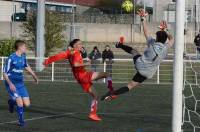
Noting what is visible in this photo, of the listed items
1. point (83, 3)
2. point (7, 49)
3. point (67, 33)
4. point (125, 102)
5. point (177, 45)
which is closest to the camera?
point (177, 45)

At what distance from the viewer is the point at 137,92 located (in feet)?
74.4

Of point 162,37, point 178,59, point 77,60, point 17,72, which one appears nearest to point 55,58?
point 77,60

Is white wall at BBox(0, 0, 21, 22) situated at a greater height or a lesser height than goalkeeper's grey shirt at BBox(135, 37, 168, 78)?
greater

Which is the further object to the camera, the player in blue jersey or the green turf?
the player in blue jersey

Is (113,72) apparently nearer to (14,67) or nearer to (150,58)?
(150,58)

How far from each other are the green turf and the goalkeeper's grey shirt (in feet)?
3.71

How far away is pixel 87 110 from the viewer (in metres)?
16.3

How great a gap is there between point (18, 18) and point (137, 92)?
32232 mm

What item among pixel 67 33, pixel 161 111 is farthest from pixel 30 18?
pixel 161 111

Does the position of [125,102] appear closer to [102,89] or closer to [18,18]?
[102,89]

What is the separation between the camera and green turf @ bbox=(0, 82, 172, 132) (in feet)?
42.2

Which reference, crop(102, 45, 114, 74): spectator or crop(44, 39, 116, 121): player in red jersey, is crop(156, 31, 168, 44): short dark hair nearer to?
crop(44, 39, 116, 121): player in red jersey

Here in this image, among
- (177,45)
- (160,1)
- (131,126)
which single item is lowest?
(131,126)

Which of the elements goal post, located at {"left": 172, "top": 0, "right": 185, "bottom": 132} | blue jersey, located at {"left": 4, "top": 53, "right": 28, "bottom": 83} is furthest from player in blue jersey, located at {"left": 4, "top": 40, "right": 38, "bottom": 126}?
goal post, located at {"left": 172, "top": 0, "right": 185, "bottom": 132}
